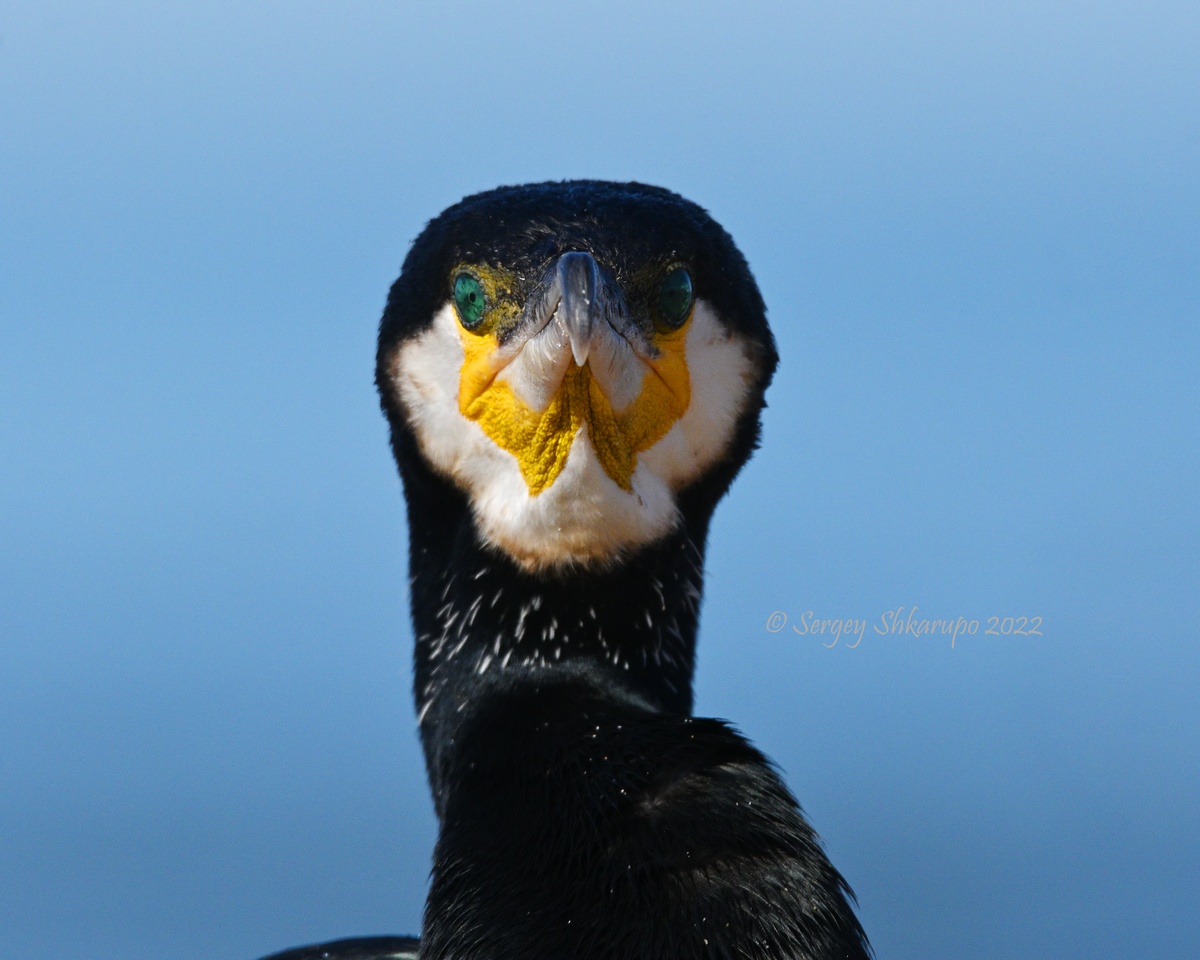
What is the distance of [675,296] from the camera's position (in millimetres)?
2660

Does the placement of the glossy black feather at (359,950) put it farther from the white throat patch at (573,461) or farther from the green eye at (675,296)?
the green eye at (675,296)

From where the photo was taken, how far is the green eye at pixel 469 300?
264 cm

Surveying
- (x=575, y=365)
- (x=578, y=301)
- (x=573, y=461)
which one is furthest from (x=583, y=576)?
(x=578, y=301)

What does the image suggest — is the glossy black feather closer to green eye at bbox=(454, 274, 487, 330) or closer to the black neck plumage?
the black neck plumage

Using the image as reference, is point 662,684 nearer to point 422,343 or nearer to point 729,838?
point 729,838

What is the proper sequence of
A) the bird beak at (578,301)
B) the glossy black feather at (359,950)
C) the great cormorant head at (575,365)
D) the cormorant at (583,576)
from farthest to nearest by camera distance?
the glossy black feather at (359,950)
the great cormorant head at (575,365)
the bird beak at (578,301)
the cormorant at (583,576)

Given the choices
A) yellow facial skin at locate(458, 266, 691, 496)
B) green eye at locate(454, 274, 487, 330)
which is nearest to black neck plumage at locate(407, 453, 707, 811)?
yellow facial skin at locate(458, 266, 691, 496)

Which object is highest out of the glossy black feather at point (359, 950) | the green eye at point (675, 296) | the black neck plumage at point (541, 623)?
the green eye at point (675, 296)

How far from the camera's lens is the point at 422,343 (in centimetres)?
278

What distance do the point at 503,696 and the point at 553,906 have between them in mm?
497

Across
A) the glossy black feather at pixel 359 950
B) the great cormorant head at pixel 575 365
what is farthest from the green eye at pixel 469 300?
the glossy black feather at pixel 359 950

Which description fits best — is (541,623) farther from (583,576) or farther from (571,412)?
(571,412)

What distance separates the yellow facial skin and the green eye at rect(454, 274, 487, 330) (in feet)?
0.07

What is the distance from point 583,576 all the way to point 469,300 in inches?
21.4
